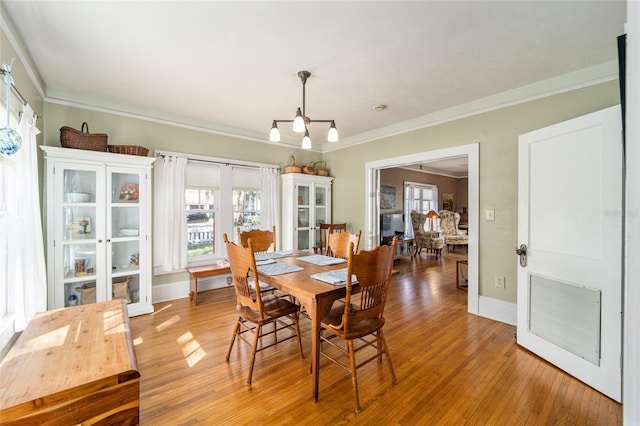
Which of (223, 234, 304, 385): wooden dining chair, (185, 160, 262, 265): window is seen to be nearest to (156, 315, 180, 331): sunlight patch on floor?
(185, 160, 262, 265): window

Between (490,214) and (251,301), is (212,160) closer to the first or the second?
(251,301)

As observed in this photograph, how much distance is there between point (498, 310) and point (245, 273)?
113 inches

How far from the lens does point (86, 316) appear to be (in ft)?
6.18

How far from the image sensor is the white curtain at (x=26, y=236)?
196 centimetres

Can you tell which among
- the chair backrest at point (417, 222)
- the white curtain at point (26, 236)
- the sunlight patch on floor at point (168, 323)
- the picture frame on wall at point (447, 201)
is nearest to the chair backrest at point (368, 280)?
the sunlight patch on floor at point (168, 323)

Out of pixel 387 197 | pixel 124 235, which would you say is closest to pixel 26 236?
pixel 124 235

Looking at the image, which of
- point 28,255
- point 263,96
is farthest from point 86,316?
point 263,96

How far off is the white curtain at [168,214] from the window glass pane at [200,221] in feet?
0.59

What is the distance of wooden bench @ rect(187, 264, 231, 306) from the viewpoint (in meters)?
3.64

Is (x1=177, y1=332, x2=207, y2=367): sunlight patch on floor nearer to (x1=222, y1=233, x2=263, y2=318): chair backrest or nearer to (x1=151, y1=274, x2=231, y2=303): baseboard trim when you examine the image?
(x1=222, y1=233, x2=263, y2=318): chair backrest

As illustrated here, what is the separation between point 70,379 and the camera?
47.4 inches

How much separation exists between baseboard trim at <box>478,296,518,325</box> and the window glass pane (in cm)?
370

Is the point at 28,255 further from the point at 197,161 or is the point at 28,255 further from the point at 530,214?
the point at 530,214

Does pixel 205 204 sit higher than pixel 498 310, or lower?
higher
